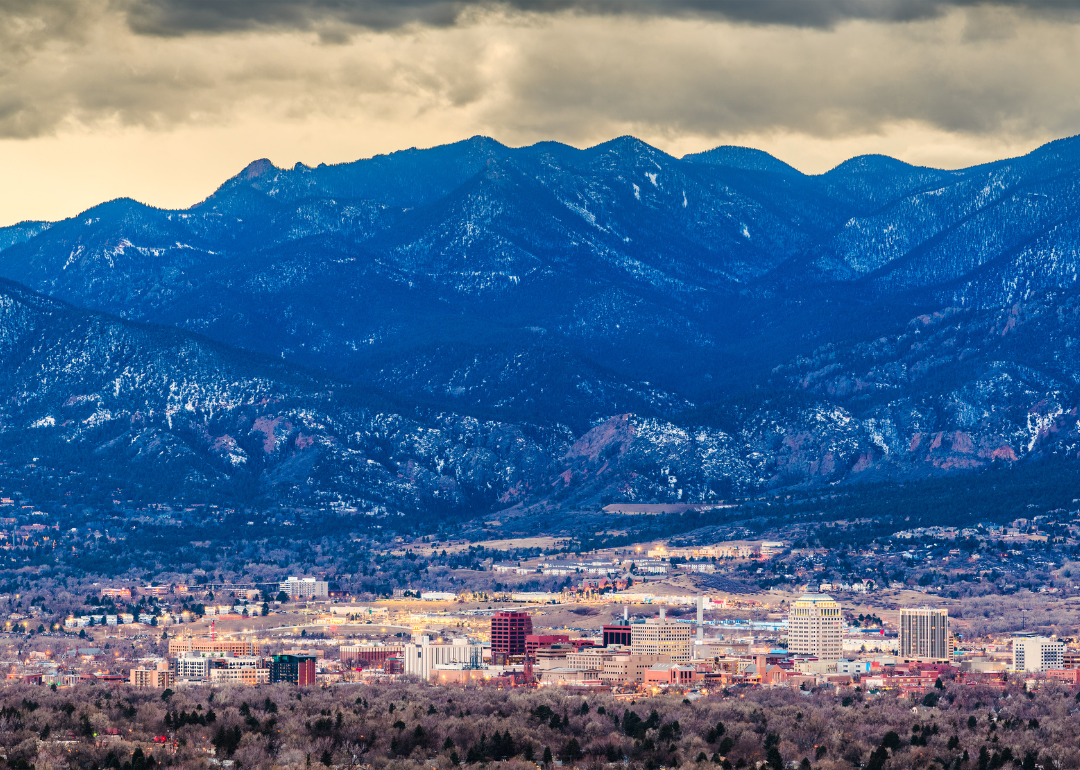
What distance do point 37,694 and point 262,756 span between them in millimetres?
44825

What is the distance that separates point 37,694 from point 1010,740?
7255 cm

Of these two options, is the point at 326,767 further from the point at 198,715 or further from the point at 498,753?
the point at 198,715

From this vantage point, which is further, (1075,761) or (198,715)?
(198,715)

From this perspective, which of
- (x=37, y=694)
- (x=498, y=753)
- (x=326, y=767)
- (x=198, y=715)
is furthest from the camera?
(x=37, y=694)

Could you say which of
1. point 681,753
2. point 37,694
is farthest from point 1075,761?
point 37,694

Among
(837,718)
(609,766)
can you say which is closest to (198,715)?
(609,766)

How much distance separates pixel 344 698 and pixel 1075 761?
62802mm

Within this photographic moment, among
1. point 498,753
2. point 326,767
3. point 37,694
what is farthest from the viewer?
point 37,694

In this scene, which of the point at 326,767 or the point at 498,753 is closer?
the point at 326,767

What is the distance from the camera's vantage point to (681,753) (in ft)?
539

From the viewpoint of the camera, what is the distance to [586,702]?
198m

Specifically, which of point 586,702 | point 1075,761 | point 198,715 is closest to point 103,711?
point 198,715

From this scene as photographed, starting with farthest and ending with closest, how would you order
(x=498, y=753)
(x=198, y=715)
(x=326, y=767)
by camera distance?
1. (x=198, y=715)
2. (x=498, y=753)
3. (x=326, y=767)

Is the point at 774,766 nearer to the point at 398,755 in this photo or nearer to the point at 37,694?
the point at 398,755
